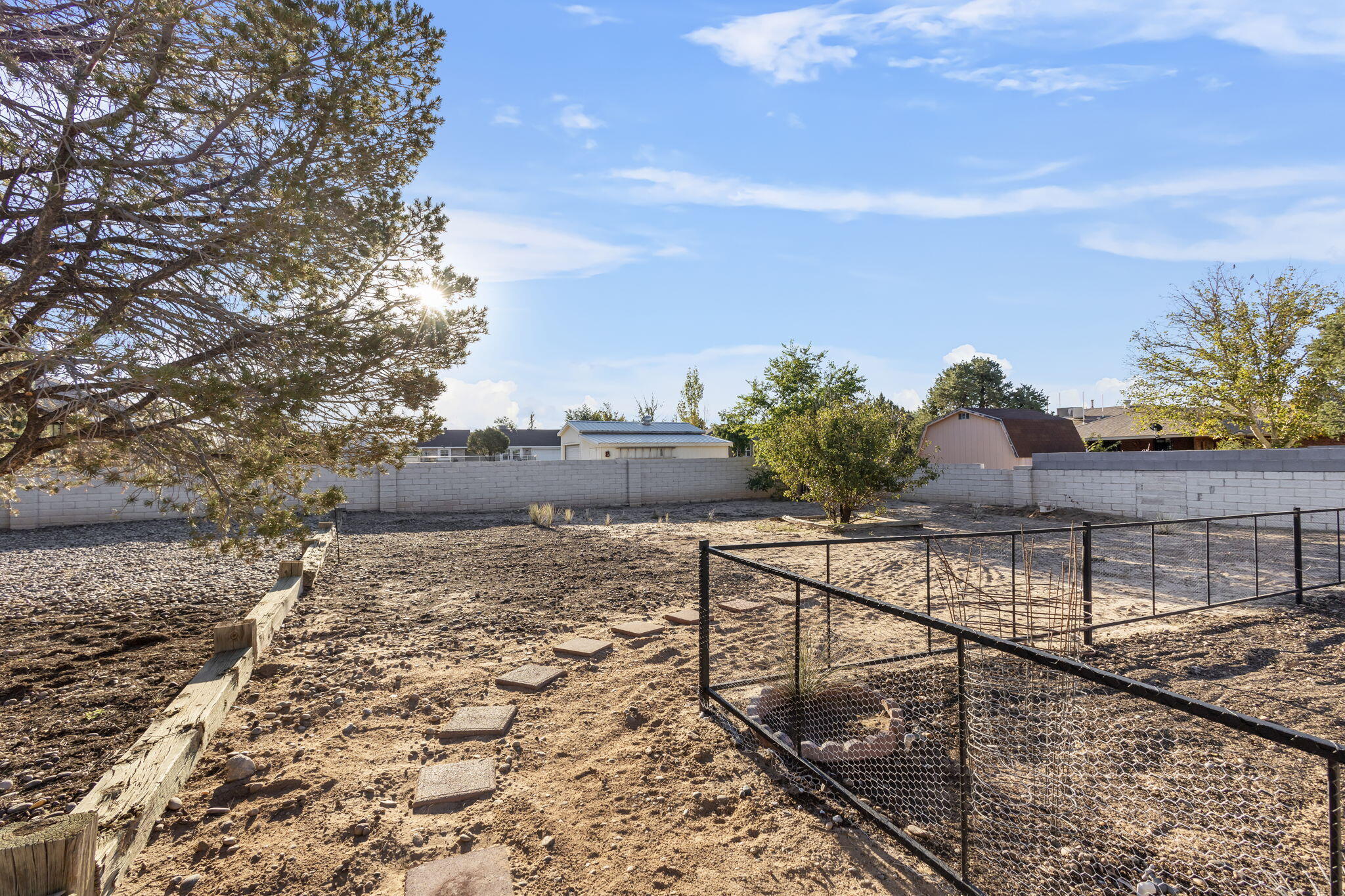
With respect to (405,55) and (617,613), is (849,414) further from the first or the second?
(405,55)

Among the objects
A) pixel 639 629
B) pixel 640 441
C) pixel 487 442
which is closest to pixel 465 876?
pixel 639 629

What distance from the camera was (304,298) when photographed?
4.42 meters

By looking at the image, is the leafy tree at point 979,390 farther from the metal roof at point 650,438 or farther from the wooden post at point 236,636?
the wooden post at point 236,636

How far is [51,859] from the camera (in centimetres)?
179

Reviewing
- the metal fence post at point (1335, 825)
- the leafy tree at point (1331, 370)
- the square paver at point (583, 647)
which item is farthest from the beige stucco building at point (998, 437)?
the metal fence post at point (1335, 825)

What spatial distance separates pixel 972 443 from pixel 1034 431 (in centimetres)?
208

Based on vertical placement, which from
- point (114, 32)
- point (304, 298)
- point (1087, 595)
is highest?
point (114, 32)

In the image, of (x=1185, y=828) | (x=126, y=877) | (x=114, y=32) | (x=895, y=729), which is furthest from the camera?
(x=895, y=729)

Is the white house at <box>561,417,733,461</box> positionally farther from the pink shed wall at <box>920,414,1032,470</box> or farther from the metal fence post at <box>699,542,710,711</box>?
the metal fence post at <box>699,542,710,711</box>

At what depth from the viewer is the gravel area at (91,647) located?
3.26m

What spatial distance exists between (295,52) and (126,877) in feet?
13.4

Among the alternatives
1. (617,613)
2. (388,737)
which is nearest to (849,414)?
(617,613)

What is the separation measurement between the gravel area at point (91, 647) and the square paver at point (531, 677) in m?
1.97

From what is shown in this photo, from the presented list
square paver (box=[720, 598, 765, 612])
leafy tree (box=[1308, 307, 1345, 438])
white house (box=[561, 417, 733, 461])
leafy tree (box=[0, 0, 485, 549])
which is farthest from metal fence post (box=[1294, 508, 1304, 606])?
white house (box=[561, 417, 733, 461])
